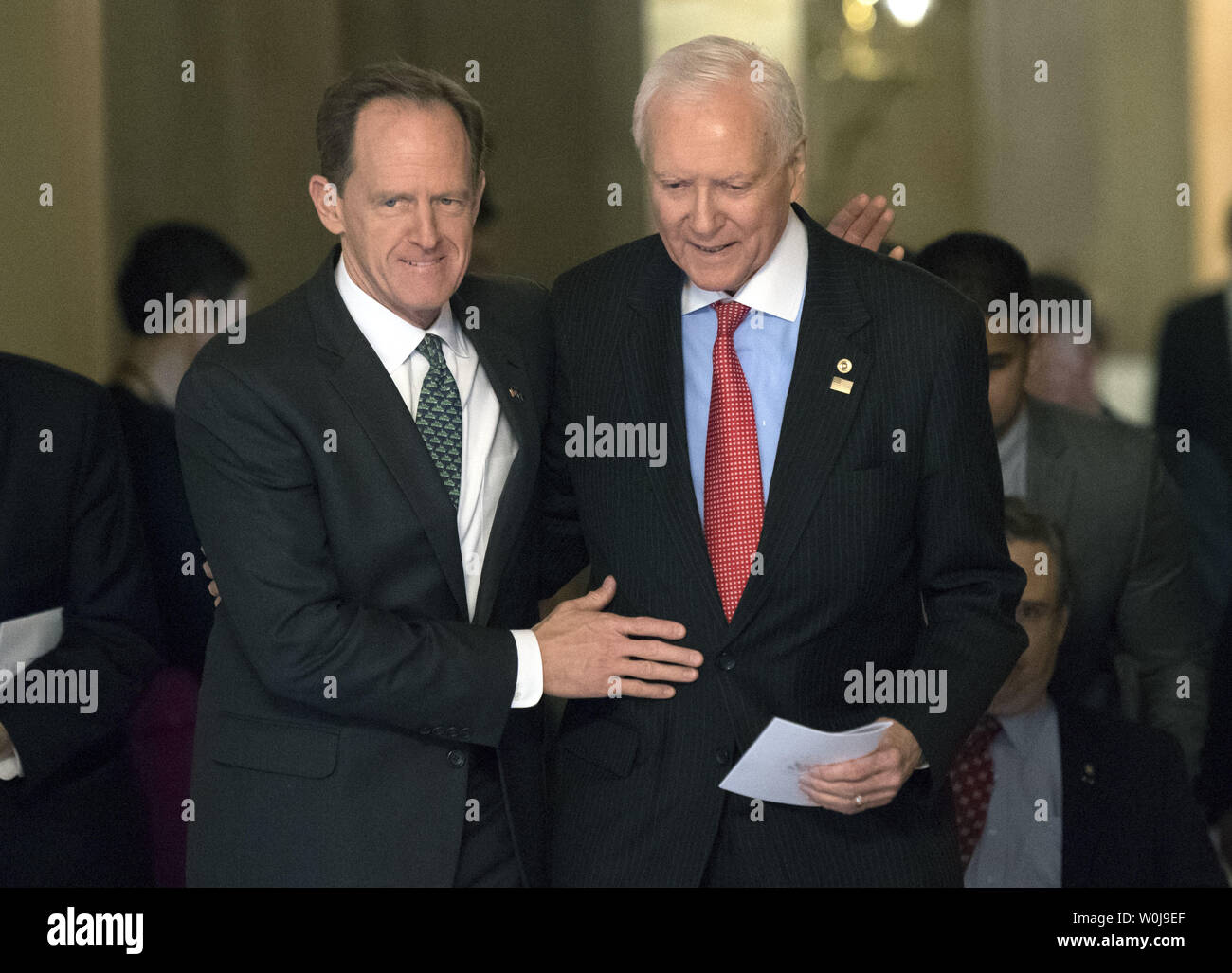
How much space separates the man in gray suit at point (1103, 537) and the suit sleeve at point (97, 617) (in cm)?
168

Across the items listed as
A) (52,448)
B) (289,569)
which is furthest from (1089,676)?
(52,448)

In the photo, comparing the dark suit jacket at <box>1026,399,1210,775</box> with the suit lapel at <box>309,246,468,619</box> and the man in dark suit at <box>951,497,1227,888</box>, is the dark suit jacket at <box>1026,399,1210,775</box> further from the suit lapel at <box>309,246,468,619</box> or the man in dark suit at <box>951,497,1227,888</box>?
the suit lapel at <box>309,246,468,619</box>

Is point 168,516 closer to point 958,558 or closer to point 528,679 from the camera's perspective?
point 528,679

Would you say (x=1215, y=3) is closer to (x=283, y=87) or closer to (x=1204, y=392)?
(x=1204, y=392)

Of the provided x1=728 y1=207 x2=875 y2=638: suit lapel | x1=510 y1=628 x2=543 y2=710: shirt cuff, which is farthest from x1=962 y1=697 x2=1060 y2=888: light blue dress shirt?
x1=510 y1=628 x2=543 y2=710: shirt cuff

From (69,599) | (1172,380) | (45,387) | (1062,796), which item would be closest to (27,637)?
(69,599)

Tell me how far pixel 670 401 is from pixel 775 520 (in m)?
0.23

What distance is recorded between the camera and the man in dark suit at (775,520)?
210 centimetres

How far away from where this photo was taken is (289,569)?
2090 mm

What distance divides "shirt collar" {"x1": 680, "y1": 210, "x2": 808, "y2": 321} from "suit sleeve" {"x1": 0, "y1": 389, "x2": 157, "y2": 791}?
1.13 m

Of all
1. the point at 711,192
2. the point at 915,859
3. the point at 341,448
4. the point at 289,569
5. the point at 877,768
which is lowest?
the point at 915,859

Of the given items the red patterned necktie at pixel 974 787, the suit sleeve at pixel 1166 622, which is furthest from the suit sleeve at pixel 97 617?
the suit sleeve at pixel 1166 622

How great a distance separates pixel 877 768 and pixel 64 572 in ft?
4.81

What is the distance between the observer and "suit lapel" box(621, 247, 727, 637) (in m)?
2.12
